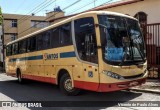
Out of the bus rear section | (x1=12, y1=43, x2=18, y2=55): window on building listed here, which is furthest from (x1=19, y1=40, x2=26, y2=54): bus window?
the bus rear section

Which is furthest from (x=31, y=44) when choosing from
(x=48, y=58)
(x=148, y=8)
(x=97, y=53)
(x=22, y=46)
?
(x=148, y=8)

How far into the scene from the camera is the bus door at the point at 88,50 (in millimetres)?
9328

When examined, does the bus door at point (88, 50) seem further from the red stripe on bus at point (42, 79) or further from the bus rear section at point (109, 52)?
the red stripe on bus at point (42, 79)

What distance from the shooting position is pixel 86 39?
385 inches

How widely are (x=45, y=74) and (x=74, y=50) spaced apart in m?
3.51

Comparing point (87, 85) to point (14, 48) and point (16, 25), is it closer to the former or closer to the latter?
point (14, 48)

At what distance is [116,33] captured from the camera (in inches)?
375

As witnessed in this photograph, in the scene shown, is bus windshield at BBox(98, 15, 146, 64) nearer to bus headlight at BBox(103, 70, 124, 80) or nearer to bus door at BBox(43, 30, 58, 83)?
bus headlight at BBox(103, 70, 124, 80)

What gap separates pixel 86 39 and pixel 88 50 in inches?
16.6

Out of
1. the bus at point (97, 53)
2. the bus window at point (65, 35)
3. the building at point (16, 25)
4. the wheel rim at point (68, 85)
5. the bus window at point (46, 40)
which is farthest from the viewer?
the building at point (16, 25)

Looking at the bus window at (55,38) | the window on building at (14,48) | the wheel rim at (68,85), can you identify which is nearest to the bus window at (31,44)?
the bus window at (55,38)

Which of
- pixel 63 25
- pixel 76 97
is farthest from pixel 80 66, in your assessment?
pixel 63 25

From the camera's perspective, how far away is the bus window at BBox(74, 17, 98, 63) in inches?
371

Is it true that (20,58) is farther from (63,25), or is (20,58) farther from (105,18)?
(105,18)
